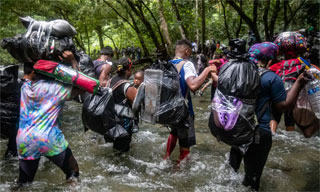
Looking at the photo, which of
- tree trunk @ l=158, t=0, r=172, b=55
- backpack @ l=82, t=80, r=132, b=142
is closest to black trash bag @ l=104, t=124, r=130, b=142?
backpack @ l=82, t=80, r=132, b=142

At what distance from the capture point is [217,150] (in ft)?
19.0

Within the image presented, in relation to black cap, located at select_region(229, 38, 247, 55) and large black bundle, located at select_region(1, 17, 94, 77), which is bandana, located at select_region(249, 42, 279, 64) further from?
large black bundle, located at select_region(1, 17, 94, 77)

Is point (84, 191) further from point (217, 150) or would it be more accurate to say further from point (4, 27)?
point (4, 27)

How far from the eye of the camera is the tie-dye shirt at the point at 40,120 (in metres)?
2.93

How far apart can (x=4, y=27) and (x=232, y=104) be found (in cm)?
1803

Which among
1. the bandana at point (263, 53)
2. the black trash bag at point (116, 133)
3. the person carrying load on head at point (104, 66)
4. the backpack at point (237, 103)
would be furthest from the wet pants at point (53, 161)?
the person carrying load on head at point (104, 66)

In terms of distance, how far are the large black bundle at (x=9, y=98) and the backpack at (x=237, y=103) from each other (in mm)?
2910

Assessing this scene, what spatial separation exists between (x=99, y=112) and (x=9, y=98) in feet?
4.17

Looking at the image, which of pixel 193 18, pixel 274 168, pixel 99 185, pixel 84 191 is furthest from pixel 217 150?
pixel 193 18

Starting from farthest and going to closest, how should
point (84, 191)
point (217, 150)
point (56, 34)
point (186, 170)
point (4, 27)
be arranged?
point (4, 27), point (217, 150), point (186, 170), point (84, 191), point (56, 34)

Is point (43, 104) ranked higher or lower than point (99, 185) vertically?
higher

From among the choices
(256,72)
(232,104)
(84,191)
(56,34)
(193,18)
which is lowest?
(84,191)

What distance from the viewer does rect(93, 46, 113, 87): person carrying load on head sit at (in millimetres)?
6145

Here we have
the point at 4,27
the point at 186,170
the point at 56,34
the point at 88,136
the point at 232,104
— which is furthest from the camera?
the point at 4,27
